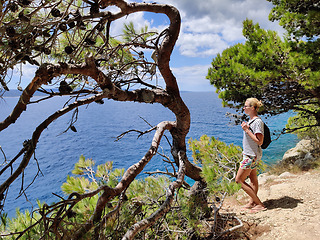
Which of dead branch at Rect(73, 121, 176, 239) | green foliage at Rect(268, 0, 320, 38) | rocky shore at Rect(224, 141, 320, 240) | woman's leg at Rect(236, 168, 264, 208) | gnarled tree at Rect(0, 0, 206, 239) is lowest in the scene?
rocky shore at Rect(224, 141, 320, 240)

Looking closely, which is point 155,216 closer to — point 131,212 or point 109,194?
point 109,194

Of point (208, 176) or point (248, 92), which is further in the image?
point (248, 92)

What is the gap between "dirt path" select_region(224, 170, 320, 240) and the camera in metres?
2.14

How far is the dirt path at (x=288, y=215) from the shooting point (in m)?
2.14

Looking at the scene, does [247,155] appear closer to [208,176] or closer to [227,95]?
[208,176]

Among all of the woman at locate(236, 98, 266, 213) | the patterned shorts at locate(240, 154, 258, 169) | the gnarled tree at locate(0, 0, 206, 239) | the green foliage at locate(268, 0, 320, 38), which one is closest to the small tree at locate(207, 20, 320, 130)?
the green foliage at locate(268, 0, 320, 38)

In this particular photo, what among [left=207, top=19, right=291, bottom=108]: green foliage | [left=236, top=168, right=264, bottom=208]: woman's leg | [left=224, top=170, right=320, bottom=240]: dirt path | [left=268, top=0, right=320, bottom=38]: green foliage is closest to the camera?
[left=224, top=170, right=320, bottom=240]: dirt path

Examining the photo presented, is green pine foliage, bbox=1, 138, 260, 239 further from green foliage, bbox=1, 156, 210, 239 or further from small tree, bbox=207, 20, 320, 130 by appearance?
small tree, bbox=207, 20, 320, 130

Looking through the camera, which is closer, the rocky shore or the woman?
the rocky shore

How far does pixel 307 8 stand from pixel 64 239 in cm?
609

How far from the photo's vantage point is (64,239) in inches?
46.5

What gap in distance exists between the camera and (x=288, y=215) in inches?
96.0

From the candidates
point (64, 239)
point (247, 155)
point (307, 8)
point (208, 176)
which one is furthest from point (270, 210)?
point (307, 8)

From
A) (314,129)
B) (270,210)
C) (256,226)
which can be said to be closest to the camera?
(256,226)
